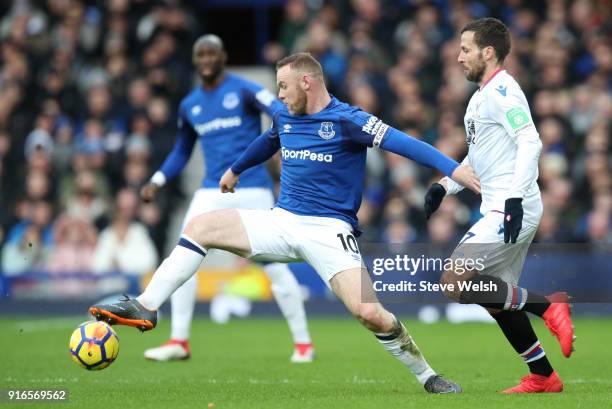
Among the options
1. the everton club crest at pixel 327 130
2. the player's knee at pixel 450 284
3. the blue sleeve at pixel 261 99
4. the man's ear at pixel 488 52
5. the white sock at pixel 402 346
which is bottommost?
the white sock at pixel 402 346

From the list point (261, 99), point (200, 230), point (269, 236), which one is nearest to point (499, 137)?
point (269, 236)

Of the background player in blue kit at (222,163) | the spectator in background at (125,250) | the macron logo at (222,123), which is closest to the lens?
the background player in blue kit at (222,163)

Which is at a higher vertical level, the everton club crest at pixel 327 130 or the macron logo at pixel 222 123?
the everton club crest at pixel 327 130

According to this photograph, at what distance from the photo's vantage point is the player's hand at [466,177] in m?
7.41

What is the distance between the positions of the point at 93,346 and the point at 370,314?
5.82 ft

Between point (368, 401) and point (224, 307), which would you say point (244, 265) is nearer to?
point (224, 307)

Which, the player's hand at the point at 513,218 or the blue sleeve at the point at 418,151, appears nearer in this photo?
the player's hand at the point at 513,218

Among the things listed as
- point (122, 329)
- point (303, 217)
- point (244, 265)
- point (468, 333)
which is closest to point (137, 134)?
point (244, 265)

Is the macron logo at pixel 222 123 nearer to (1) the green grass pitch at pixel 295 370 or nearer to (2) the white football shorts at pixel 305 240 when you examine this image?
(1) the green grass pitch at pixel 295 370

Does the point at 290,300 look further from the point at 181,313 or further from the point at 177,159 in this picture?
the point at 177,159

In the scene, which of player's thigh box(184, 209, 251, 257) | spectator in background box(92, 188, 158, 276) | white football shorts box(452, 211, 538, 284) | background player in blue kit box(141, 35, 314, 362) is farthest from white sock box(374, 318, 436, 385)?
spectator in background box(92, 188, 158, 276)

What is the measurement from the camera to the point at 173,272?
7789 millimetres

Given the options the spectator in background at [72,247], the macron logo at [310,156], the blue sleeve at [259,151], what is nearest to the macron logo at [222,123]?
the blue sleeve at [259,151]

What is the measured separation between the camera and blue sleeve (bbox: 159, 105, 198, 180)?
1081 cm
